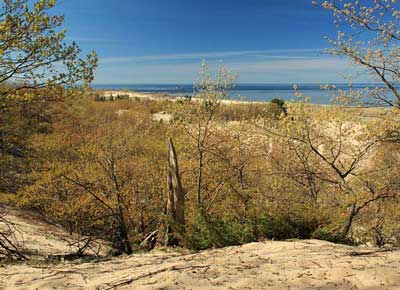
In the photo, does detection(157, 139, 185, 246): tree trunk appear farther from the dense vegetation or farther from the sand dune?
the sand dune

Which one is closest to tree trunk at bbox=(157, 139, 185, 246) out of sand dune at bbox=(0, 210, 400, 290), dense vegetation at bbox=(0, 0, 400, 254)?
dense vegetation at bbox=(0, 0, 400, 254)

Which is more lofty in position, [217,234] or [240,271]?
[240,271]

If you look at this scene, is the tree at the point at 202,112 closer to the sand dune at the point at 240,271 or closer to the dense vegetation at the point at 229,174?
the dense vegetation at the point at 229,174

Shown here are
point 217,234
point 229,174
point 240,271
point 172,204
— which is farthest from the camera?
point 229,174

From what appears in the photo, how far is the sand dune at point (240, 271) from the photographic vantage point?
146 inches

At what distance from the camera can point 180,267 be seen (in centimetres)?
450

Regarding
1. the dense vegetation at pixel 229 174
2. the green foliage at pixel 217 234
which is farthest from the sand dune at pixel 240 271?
the dense vegetation at pixel 229 174

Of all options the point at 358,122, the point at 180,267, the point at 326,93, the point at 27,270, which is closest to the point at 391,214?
the point at 358,122

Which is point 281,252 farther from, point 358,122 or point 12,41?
point 358,122

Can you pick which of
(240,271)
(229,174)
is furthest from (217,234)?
(229,174)

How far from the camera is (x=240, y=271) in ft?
13.8

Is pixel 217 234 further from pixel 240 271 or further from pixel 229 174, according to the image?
pixel 229 174

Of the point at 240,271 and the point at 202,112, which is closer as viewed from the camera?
the point at 240,271

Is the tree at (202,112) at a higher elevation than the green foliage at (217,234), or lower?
higher
